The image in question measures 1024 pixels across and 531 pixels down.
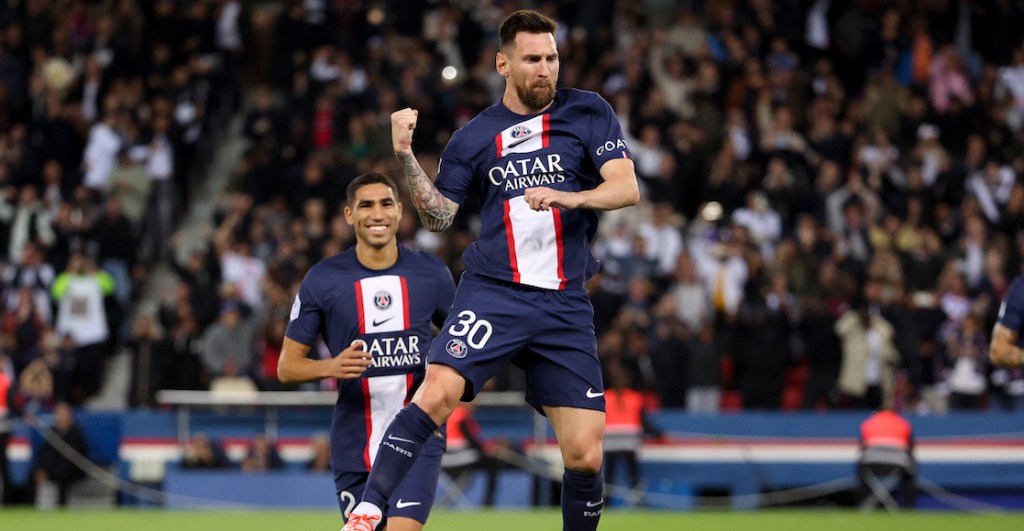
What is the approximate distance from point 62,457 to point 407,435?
40.7 ft

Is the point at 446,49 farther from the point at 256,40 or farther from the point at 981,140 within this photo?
the point at 981,140

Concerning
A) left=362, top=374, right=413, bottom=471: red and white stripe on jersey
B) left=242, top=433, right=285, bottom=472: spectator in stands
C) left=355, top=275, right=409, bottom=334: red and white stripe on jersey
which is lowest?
left=242, top=433, right=285, bottom=472: spectator in stands

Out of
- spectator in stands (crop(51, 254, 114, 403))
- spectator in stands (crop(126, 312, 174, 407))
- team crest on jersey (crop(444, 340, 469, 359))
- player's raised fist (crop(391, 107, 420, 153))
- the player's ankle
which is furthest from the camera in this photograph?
spectator in stands (crop(51, 254, 114, 403))

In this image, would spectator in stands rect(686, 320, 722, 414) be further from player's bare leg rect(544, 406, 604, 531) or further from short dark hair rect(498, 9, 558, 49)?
short dark hair rect(498, 9, 558, 49)

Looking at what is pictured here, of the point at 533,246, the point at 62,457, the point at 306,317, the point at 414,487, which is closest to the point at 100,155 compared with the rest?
the point at 62,457

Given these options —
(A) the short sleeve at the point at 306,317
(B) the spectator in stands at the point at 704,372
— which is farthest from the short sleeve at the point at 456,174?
(B) the spectator in stands at the point at 704,372

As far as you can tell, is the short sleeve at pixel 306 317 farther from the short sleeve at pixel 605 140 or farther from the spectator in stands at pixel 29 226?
the spectator in stands at pixel 29 226

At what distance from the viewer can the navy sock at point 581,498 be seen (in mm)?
7590

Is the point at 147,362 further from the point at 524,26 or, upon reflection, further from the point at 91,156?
the point at 524,26

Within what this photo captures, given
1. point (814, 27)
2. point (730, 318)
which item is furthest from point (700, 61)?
point (730, 318)

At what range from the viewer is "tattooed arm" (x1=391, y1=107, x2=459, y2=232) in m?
7.13

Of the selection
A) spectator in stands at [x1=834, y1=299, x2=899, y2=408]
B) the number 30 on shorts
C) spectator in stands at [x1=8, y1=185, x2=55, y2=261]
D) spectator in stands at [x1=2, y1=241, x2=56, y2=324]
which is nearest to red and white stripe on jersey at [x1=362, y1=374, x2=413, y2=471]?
the number 30 on shorts

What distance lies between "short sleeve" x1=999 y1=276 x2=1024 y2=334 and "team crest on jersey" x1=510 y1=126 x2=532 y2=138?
365 centimetres

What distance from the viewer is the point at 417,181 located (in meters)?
7.38
